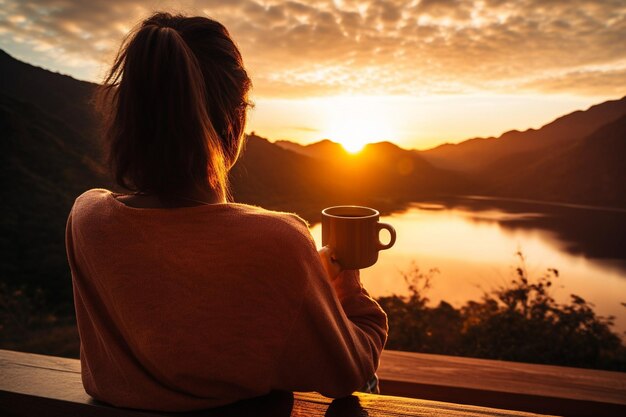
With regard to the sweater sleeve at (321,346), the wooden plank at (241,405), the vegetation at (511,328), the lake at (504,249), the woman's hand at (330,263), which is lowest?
the vegetation at (511,328)

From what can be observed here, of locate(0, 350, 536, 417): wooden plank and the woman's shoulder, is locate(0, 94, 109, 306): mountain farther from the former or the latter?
the woman's shoulder

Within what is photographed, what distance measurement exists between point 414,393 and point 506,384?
0.33 metres

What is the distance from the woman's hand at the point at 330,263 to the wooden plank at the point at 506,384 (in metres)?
0.81

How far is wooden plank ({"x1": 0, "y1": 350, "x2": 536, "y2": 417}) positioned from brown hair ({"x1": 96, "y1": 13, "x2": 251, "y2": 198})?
1.31 ft

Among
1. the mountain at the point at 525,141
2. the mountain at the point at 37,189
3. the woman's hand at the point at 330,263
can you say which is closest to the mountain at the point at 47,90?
the mountain at the point at 37,189

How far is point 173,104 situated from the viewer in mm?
596

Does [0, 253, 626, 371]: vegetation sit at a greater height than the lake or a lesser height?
lesser

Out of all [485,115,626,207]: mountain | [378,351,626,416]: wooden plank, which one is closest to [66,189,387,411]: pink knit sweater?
[378,351,626,416]: wooden plank

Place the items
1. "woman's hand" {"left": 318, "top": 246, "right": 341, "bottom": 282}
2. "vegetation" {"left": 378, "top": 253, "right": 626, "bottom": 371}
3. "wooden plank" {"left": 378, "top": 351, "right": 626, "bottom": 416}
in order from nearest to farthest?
"woman's hand" {"left": 318, "top": 246, "right": 341, "bottom": 282}
"wooden plank" {"left": 378, "top": 351, "right": 626, "bottom": 416}
"vegetation" {"left": 378, "top": 253, "right": 626, "bottom": 371}

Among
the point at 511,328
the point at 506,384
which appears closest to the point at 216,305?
the point at 506,384

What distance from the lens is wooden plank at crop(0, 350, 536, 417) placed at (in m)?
0.64

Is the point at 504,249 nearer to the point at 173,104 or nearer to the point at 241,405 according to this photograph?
the point at 241,405

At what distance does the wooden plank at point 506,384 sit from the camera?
1.24 meters

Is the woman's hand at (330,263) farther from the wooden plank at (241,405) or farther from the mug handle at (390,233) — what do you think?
the wooden plank at (241,405)
